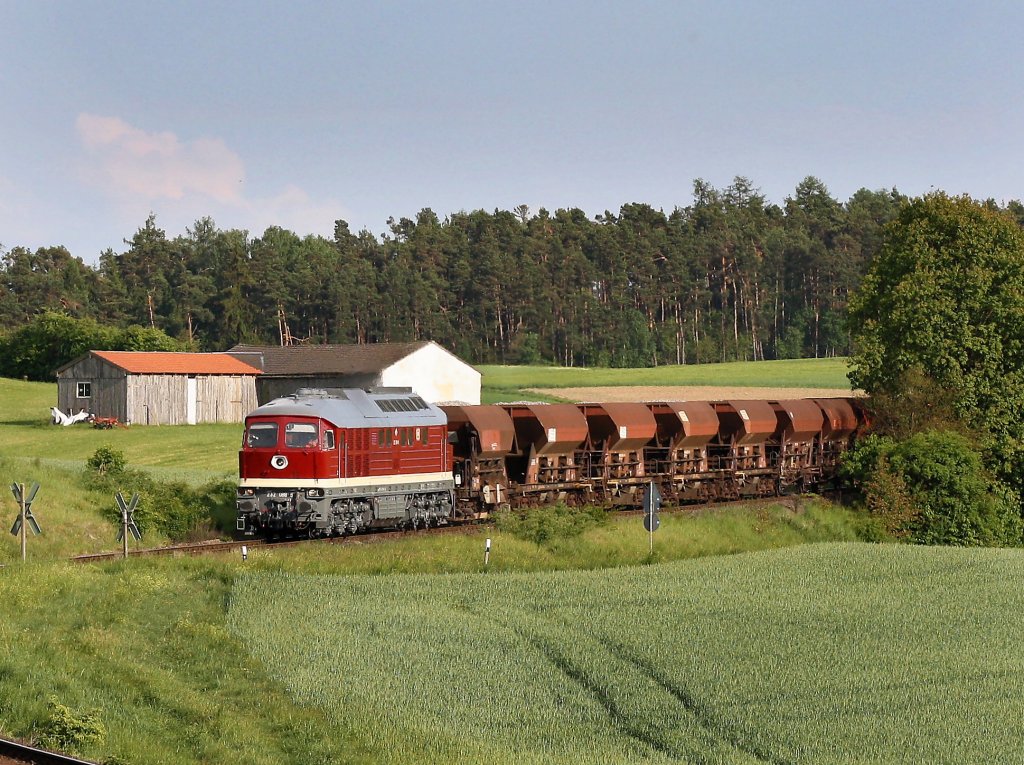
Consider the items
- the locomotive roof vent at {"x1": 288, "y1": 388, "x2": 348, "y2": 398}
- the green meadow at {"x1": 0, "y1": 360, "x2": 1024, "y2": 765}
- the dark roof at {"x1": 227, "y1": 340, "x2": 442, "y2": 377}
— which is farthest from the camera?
the dark roof at {"x1": 227, "y1": 340, "x2": 442, "y2": 377}

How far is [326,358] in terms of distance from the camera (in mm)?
90312

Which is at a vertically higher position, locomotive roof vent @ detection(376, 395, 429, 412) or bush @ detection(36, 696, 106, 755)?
locomotive roof vent @ detection(376, 395, 429, 412)

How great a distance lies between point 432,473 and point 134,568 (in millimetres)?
11980

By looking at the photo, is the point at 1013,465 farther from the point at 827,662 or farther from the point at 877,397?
the point at 827,662

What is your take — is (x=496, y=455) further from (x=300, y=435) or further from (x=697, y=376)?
(x=697, y=376)

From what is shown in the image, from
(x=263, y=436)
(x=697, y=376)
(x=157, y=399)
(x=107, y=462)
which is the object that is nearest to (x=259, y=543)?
(x=263, y=436)

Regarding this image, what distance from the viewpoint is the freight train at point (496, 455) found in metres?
34.5

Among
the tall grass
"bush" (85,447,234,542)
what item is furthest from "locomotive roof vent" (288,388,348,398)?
the tall grass

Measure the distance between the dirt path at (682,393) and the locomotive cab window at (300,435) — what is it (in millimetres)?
59786

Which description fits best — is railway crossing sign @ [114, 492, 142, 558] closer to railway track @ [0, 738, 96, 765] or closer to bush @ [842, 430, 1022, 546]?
railway track @ [0, 738, 96, 765]

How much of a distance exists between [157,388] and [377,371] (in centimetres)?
1406

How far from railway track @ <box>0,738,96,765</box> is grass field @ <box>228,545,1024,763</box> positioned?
3.90m

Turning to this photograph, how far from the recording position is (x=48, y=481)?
41000 millimetres

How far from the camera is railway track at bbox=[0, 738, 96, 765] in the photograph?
14.5 m
